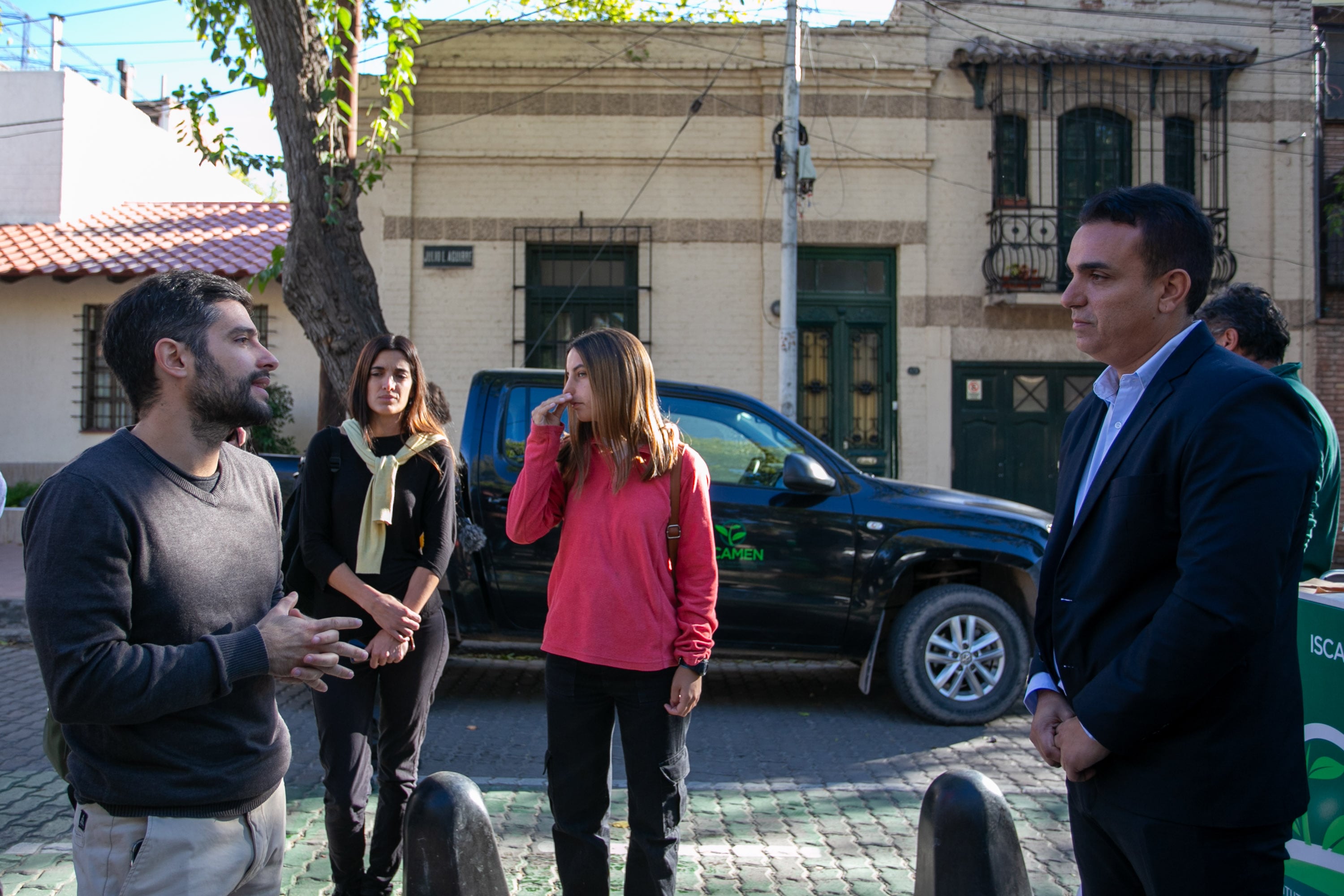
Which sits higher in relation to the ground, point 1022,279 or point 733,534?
point 1022,279

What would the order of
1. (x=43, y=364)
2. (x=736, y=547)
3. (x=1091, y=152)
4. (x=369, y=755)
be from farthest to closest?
1. (x=43, y=364)
2. (x=1091, y=152)
3. (x=736, y=547)
4. (x=369, y=755)

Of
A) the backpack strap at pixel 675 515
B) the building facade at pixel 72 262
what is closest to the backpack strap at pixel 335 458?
the backpack strap at pixel 675 515

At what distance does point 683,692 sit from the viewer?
3064 millimetres

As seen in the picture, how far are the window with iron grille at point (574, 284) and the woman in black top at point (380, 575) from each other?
8.61 metres

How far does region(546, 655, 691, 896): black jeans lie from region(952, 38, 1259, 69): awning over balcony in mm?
11191

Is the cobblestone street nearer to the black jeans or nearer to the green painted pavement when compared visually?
the green painted pavement

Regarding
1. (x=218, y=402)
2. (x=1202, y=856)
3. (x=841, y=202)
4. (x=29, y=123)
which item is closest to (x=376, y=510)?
(x=218, y=402)

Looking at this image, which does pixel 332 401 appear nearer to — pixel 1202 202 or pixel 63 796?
pixel 63 796

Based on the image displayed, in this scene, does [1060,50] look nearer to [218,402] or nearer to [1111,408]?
[1111,408]

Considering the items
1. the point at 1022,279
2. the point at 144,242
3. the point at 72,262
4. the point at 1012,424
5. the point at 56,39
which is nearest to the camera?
the point at 1022,279

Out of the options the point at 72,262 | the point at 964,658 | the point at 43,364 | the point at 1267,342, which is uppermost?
the point at 72,262

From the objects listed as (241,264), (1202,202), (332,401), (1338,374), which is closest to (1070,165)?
(1202,202)

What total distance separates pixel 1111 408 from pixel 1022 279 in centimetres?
1061

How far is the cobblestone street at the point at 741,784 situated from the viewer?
3.95 metres
